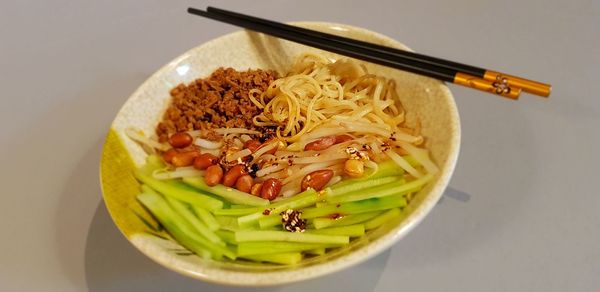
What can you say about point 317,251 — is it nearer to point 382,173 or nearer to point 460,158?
point 382,173

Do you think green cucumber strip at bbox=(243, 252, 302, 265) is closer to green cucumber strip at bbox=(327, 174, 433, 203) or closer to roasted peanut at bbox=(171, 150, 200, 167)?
green cucumber strip at bbox=(327, 174, 433, 203)

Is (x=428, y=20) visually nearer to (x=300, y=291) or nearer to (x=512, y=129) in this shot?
(x=512, y=129)

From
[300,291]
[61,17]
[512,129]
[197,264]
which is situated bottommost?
[300,291]

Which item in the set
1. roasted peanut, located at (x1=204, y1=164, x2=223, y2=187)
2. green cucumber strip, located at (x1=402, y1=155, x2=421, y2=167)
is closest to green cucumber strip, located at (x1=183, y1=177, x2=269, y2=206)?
roasted peanut, located at (x1=204, y1=164, x2=223, y2=187)

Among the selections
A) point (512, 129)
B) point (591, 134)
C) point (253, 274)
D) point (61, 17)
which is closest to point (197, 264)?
point (253, 274)

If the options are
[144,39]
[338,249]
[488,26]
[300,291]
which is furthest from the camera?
[144,39]

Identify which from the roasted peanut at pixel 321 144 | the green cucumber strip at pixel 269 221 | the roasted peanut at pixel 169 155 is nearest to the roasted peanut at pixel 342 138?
the roasted peanut at pixel 321 144

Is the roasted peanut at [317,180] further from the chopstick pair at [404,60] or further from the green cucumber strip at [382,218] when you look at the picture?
the chopstick pair at [404,60]
